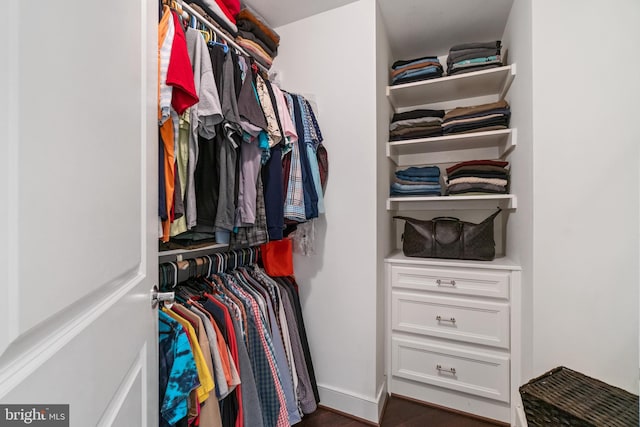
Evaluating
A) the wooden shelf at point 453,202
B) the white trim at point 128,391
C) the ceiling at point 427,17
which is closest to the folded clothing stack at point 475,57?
the ceiling at point 427,17

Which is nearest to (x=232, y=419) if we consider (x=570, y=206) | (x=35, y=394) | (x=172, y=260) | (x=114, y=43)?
(x=172, y=260)

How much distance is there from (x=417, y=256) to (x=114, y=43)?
166 cm

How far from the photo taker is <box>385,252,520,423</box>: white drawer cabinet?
4.72 feet

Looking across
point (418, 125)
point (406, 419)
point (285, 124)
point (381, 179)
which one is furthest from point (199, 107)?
point (406, 419)

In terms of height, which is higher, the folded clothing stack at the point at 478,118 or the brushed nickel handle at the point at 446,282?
the folded clothing stack at the point at 478,118

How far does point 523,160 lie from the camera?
4.42ft

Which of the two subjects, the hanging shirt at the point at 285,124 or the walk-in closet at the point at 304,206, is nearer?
the walk-in closet at the point at 304,206

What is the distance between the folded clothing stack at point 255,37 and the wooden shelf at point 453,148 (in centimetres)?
93

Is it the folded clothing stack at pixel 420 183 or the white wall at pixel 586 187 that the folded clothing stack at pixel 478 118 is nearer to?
the folded clothing stack at pixel 420 183

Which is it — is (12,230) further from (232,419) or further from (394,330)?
(394,330)

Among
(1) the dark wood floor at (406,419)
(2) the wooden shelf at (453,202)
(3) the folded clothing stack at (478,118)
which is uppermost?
(3) the folded clothing stack at (478,118)

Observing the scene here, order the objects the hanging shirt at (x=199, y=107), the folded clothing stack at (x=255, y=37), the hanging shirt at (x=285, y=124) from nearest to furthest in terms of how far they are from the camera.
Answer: the hanging shirt at (x=199, y=107) → the hanging shirt at (x=285, y=124) → the folded clothing stack at (x=255, y=37)

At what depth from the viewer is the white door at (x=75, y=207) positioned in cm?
28

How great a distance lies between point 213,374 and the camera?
37.6 inches
